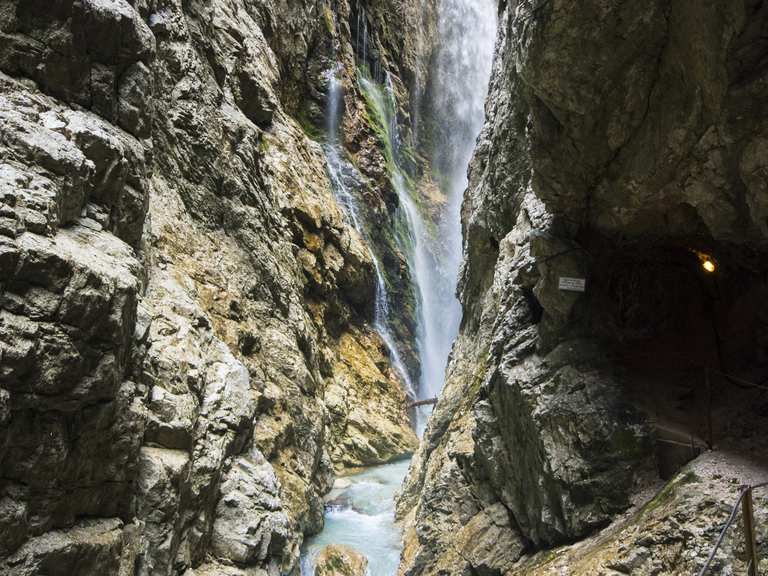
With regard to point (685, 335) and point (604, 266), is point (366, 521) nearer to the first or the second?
point (685, 335)

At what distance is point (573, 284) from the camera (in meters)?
8.67

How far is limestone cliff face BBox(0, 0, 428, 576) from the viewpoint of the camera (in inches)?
203

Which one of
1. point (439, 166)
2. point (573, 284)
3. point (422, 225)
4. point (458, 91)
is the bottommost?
point (573, 284)

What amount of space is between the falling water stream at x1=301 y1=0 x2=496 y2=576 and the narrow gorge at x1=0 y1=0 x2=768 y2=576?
367 mm

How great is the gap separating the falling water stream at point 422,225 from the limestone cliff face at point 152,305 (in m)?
1.49

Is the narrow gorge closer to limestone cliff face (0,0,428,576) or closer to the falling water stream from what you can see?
limestone cliff face (0,0,428,576)

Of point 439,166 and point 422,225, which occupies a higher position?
point 439,166

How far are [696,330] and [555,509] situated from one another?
440 centimetres

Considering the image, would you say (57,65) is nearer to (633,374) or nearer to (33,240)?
(33,240)

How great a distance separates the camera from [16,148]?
18.1 ft

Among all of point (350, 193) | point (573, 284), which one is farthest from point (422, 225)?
point (573, 284)

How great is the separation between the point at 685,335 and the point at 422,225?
101ft

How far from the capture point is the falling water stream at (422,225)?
15862 mm

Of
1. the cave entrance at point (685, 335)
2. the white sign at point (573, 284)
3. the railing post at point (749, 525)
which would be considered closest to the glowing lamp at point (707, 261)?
the cave entrance at point (685, 335)
